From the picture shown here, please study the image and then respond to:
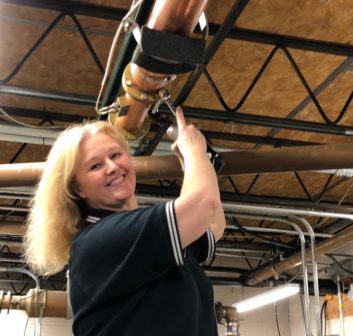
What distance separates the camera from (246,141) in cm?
388

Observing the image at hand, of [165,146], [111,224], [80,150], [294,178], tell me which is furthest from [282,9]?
[294,178]

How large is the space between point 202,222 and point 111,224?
0.64ft

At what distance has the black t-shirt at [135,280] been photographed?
A: 991 millimetres

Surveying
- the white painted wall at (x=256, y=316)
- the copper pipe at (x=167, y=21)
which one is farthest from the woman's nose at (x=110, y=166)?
the white painted wall at (x=256, y=316)

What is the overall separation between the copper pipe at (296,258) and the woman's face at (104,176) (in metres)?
4.16

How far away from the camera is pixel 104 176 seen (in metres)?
1.17

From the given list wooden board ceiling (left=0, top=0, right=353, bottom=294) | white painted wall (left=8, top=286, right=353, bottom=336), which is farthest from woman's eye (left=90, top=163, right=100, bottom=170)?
white painted wall (left=8, top=286, right=353, bottom=336)

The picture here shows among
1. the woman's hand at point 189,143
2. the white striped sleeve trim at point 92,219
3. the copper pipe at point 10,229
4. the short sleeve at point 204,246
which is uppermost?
the copper pipe at point 10,229

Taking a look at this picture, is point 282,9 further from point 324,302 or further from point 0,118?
point 324,302

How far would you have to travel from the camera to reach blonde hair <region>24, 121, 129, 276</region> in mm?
1215

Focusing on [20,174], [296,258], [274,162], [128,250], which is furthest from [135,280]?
[296,258]

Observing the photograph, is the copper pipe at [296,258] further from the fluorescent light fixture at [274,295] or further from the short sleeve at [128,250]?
the short sleeve at [128,250]

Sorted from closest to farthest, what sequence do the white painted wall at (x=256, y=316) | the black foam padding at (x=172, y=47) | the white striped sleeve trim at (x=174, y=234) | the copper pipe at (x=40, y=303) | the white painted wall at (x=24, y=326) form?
the white striped sleeve trim at (x=174, y=234) < the black foam padding at (x=172, y=47) < the copper pipe at (x=40, y=303) < the white painted wall at (x=24, y=326) < the white painted wall at (x=256, y=316)

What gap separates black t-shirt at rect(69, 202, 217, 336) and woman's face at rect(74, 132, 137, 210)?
0.29 ft
